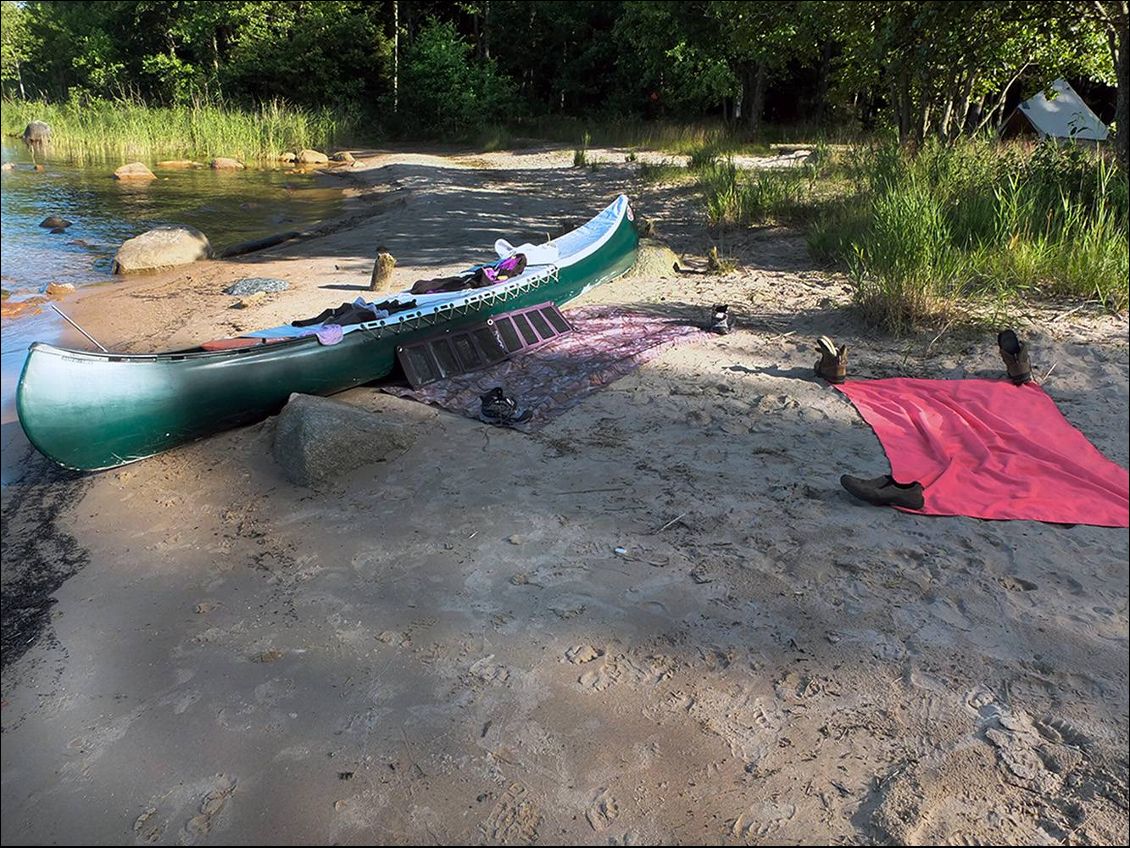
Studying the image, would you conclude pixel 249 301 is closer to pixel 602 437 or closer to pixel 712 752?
pixel 602 437

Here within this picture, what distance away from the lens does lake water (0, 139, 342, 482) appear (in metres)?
6.06

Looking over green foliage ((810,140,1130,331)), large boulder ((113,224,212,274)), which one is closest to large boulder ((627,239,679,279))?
green foliage ((810,140,1130,331))

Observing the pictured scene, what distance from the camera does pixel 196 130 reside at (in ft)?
63.4

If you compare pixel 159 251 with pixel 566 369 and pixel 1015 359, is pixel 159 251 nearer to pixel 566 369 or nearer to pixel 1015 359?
pixel 566 369

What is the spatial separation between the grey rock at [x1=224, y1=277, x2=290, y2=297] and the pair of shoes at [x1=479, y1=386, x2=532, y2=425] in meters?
4.47

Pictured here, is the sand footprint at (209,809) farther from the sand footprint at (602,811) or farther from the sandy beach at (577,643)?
the sand footprint at (602,811)

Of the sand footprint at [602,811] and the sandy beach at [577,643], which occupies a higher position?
the sandy beach at [577,643]

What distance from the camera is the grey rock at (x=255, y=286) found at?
8.52m

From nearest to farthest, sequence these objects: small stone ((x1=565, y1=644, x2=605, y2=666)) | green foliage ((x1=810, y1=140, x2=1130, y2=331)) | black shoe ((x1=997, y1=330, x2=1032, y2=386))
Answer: small stone ((x1=565, y1=644, x2=605, y2=666)), black shoe ((x1=997, y1=330, x2=1032, y2=386)), green foliage ((x1=810, y1=140, x2=1130, y2=331))

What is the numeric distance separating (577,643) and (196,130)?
806 inches

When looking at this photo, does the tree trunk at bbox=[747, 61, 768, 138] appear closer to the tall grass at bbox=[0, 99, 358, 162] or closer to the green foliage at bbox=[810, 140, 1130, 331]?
the tall grass at bbox=[0, 99, 358, 162]

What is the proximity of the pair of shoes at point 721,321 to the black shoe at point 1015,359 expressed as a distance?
6.54 feet

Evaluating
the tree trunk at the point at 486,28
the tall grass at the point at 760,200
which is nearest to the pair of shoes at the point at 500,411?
the tall grass at the point at 760,200

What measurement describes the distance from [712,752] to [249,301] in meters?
7.08
